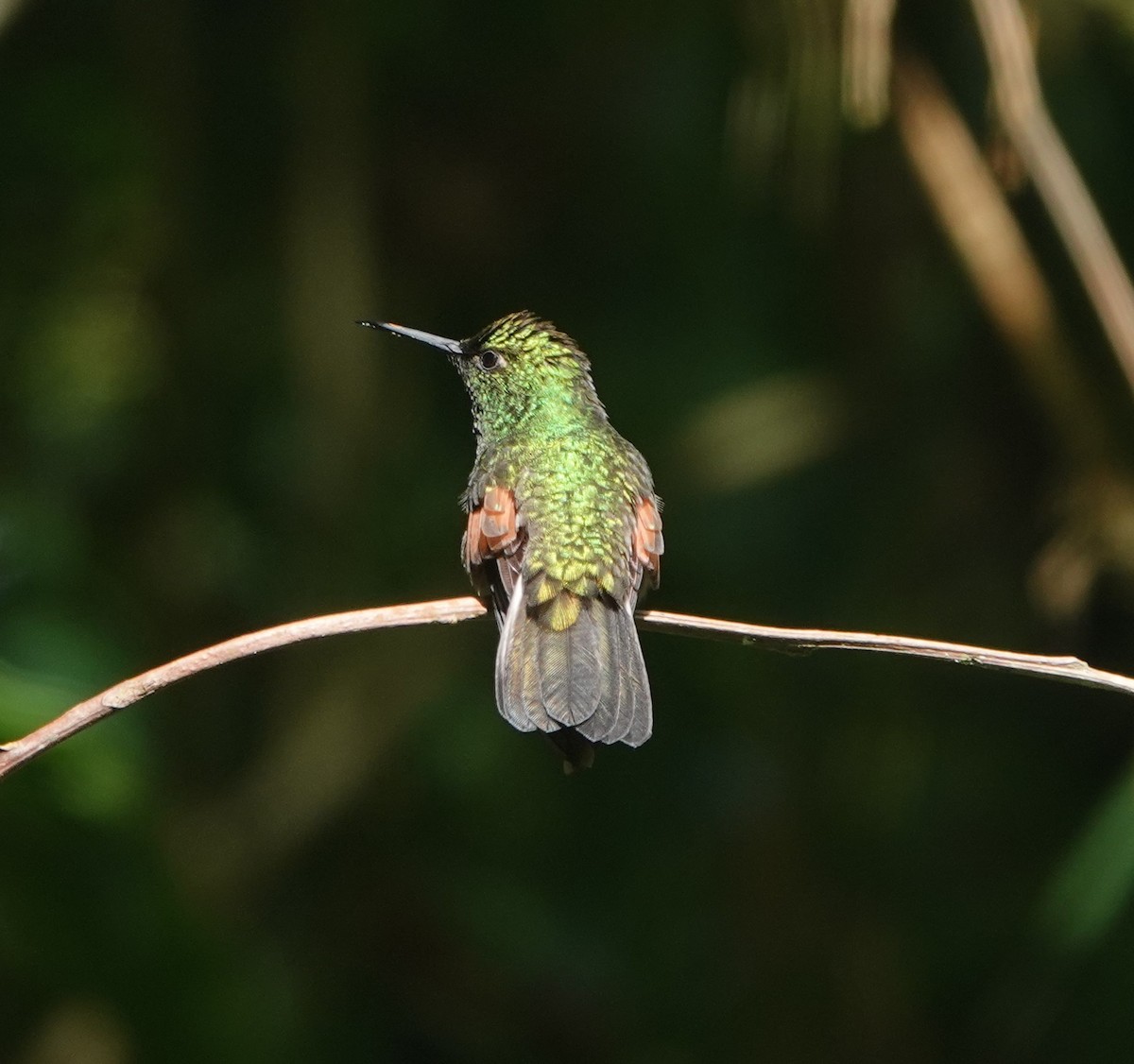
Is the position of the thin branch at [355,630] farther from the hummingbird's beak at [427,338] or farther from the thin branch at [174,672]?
the hummingbird's beak at [427,338]

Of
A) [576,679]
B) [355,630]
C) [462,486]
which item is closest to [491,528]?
[576,679]

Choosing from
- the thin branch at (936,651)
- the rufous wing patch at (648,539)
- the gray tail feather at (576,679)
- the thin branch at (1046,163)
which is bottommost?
the thin branch at (936,651)

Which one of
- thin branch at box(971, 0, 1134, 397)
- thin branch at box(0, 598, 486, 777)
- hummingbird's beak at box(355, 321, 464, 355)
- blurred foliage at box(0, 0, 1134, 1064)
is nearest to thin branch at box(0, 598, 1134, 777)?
thin branch at box(0, 598, 486, 777)

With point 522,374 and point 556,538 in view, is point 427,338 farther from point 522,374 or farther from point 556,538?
point 556,538

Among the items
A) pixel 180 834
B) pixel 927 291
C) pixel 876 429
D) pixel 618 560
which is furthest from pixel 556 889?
pixel 618 560

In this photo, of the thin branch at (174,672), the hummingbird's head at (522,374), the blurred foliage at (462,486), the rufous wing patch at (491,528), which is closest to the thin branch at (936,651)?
the thin branch at (174,672)

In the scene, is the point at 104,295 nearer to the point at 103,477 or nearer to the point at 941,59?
the point at 103,477

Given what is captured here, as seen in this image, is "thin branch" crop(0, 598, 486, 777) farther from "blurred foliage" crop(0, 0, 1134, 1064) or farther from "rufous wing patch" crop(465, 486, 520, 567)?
"blurred foliage" crop(0, 0, 1134, 1064)
